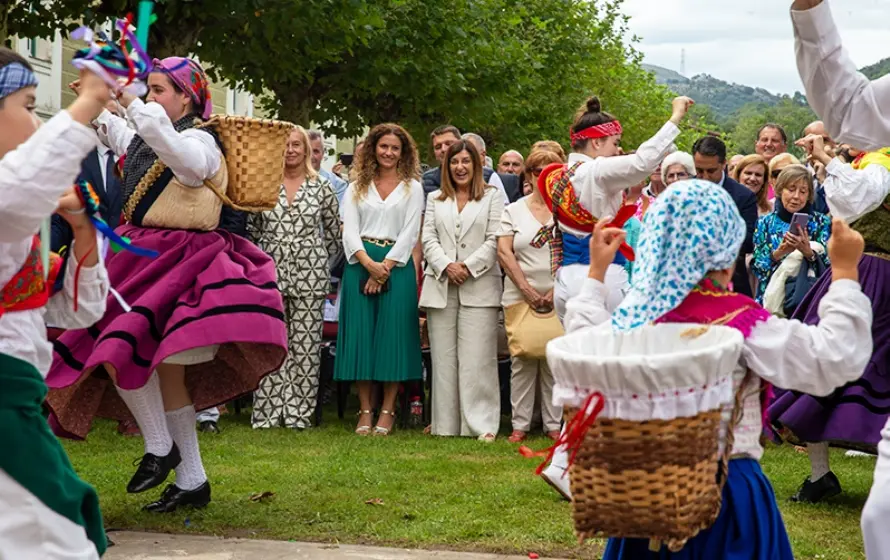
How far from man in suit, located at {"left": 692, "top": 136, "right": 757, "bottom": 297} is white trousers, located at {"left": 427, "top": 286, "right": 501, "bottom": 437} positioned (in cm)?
187

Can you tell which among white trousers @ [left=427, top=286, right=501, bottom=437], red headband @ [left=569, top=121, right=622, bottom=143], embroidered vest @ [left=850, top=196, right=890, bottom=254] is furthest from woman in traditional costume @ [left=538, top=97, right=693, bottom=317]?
white trousers @ [left=427, top=286, right=501, bottom=437]

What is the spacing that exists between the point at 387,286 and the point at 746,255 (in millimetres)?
2690

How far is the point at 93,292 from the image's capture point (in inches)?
166

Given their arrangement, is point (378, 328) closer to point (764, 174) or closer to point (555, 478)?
point (764, 174)

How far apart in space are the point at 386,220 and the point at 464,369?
4.16 ft

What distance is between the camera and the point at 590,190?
7.00 meters

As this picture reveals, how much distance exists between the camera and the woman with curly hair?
10.6 m

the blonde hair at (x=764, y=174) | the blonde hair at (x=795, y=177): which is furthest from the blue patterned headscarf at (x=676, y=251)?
the blonde hair at (x=764, y=174)

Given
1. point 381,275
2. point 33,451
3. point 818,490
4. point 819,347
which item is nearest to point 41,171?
point 33,451

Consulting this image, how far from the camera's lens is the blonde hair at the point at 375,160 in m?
10.7

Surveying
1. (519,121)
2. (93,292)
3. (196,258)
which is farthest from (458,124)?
(93,292)

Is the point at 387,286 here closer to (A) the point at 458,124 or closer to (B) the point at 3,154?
(B) the point at 3,154

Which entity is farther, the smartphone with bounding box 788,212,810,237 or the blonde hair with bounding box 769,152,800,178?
the blonde hair with bounding box 769,152,800,178

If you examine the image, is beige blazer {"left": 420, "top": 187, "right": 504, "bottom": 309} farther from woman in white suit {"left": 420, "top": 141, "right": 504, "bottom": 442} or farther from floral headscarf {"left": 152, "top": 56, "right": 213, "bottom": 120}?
floral headscarf {"left": 152, "top": 56, "right": 213, "bottom": 120}
